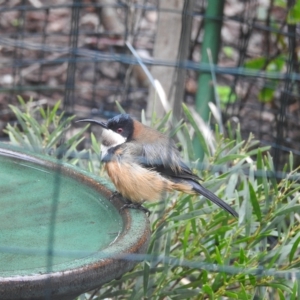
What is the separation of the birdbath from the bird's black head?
42 centimetres

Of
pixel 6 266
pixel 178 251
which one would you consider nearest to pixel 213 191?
pixel 178 251

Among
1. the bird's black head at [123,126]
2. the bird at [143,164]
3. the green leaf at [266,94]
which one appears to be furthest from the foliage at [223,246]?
the green leaf at [266,94]

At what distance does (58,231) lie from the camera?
6.82ft

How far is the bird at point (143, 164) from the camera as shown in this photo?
270 cm

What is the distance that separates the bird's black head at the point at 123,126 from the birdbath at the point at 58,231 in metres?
0.42

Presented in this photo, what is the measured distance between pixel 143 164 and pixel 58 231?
0.77m

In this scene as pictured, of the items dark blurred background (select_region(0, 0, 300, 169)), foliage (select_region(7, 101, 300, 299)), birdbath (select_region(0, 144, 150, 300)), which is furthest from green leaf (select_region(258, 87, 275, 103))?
birdbath (select_region(0, 144, 150, 300))

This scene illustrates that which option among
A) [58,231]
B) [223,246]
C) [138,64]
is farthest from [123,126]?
[138,64]

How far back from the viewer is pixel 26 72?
18.0 feet

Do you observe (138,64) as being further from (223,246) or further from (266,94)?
(223,246)

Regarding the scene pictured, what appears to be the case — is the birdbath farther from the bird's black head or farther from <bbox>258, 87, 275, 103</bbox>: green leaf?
<bbox>258, 87, 275, 103</bbox>: green leaf

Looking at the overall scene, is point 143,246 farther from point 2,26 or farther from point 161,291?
point 2,26

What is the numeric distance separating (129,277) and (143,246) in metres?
0.61

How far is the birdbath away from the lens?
173 cm
